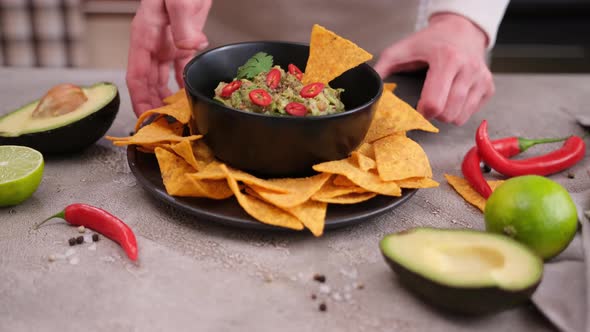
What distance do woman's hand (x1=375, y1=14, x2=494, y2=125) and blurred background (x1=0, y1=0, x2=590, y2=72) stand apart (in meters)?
2.12

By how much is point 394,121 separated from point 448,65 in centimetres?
31

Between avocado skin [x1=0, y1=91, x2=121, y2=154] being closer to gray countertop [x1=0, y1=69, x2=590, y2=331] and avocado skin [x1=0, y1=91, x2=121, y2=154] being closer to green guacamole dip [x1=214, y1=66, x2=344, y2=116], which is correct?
gray countertop [x1=0, y1=69, x2=590, y2=331]

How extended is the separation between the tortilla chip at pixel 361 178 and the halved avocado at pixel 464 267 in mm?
228

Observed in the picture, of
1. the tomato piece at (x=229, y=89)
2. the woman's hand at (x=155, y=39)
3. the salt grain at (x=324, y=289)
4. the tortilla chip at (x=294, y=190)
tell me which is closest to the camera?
the salt grain at (x=324, y=289)

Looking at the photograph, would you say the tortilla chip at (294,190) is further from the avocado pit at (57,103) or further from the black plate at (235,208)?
the avocado pit at (57,103)

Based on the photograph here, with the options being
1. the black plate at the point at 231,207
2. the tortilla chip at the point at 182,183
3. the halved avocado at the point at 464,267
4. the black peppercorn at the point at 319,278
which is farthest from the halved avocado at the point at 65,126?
the halved avocado at the point at 464,267

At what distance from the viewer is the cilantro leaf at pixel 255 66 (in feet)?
5.36

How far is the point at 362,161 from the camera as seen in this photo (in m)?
1.49

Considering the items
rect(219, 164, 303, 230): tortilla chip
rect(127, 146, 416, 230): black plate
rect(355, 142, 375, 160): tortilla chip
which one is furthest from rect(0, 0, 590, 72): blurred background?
rect(219, 164, 303, 230): tortilla chip

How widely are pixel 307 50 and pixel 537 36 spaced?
3516 mm

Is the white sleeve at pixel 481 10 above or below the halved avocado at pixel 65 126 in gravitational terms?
above

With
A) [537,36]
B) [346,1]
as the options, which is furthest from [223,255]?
[537,36]

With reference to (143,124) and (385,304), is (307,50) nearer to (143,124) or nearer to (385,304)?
(143,124)

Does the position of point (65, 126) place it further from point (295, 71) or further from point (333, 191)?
point (333, 191)
